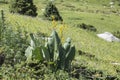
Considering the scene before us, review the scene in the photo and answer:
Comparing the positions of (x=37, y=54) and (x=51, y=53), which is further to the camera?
(x=51, y=53)

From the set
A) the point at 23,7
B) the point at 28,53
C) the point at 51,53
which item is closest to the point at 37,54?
the point at 28,53

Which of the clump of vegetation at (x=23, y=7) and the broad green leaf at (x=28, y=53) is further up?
the broad green leaf at (x=28, y=53)

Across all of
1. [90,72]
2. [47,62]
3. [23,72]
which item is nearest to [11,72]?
[23,72]

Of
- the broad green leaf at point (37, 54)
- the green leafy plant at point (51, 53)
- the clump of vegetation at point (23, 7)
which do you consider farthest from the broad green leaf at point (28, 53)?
the clump of vegetation at point (23, 7)

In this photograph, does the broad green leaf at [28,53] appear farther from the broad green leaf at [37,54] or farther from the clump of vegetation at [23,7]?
the clump of vegetation at [23,7]

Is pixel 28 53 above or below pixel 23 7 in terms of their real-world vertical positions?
above

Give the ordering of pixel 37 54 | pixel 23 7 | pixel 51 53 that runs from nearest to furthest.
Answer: pixel 37 54 < pixel 51 53 < pixel 23 7

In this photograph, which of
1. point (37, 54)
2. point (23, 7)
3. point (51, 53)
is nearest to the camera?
point (37, 54)

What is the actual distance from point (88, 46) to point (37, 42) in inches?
460

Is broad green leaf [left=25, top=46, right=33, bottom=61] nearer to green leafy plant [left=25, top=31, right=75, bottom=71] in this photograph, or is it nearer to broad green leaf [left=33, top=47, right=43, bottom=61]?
green leafy plant [left=25, top=31, right=75, bottom=71]

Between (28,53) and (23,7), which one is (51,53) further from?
(23,7)

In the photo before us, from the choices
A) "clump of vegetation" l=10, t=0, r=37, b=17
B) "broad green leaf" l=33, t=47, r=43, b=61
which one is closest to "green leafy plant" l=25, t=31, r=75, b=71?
"broad green leaf" l=33, t=47, r=43, b=61

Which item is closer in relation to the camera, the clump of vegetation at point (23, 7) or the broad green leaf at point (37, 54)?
the broad green leaf at point (37, 54)

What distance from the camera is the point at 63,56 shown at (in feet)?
37.2
